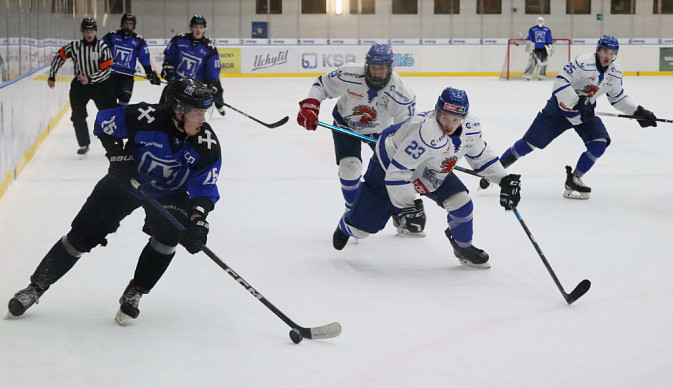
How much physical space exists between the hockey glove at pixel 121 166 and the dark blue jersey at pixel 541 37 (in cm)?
1617

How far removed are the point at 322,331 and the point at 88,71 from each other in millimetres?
5510

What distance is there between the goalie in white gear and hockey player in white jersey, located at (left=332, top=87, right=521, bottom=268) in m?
14.7

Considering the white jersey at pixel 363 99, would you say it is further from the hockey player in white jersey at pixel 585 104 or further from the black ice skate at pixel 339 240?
the hockey player in white jersey at pixel 585 104

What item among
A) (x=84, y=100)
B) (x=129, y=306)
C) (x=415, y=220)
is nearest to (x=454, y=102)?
(x=415, y=220)

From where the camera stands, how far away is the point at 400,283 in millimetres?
4008

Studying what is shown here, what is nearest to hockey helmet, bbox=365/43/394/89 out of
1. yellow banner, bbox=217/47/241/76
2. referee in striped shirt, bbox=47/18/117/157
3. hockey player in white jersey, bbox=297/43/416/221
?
hockey player in white jersey, bbox=297/43/416/221

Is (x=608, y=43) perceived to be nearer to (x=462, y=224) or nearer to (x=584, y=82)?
(x=584, y=82)

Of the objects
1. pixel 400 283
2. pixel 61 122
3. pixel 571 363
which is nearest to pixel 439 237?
pixel 400 283

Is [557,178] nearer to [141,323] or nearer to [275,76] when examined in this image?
[141,323]

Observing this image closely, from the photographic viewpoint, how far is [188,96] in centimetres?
302

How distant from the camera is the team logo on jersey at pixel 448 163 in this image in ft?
13.3

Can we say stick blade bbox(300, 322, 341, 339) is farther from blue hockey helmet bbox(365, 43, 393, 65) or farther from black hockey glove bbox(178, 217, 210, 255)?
blue hockey helmet bbox(365, 43, 393, 65)

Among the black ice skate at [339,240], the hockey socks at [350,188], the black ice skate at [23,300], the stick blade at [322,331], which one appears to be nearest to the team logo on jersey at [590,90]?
the hockey socks at [350,188]

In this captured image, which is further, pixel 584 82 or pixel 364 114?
pixel 584 82
